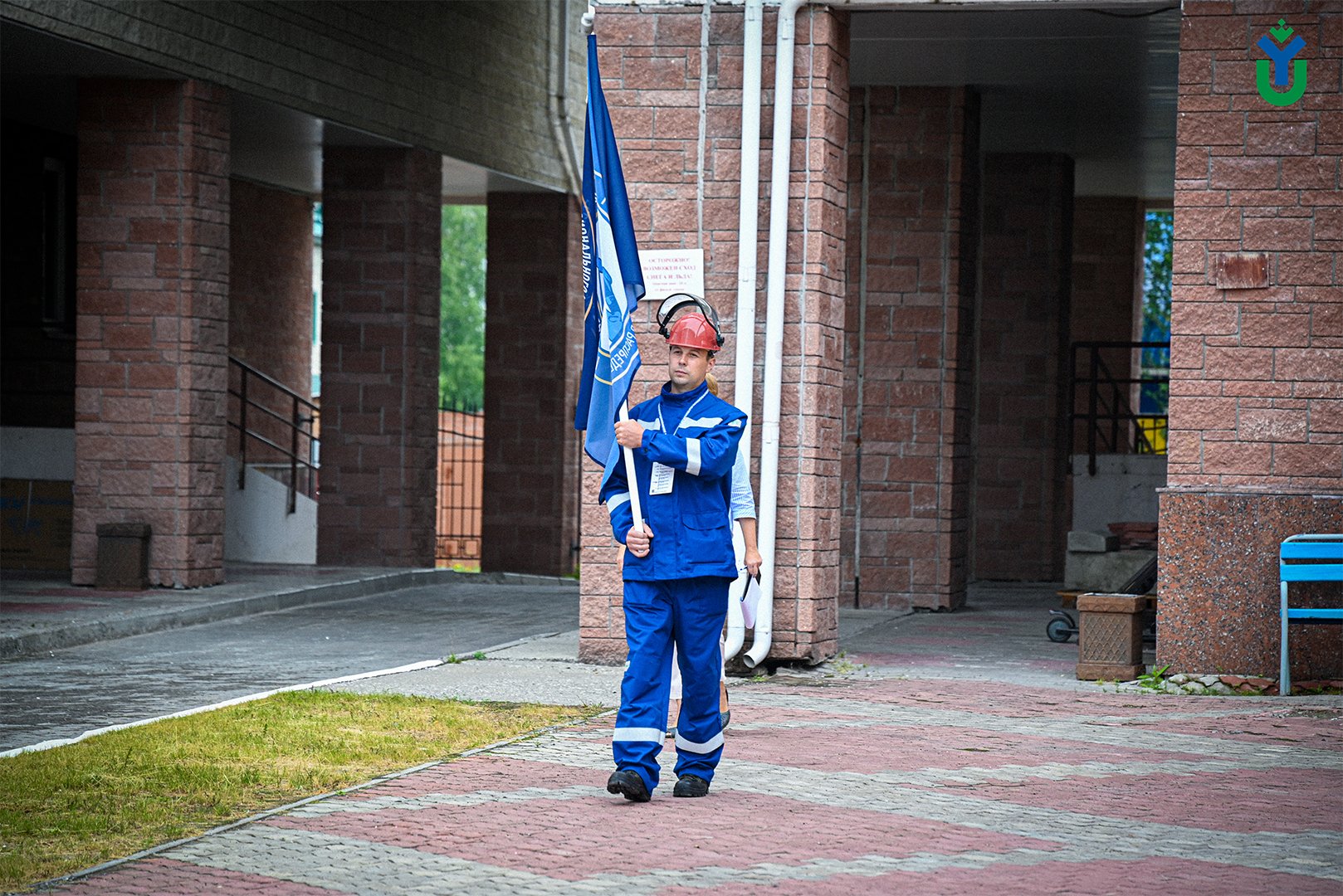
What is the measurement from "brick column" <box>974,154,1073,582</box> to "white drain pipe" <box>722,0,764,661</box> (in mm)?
8441

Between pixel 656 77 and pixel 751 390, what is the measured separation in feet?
6.45

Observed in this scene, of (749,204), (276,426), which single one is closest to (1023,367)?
(749,204)

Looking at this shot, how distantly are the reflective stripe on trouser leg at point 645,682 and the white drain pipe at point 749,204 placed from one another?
3680 mm

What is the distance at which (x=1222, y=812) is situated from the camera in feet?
21.1

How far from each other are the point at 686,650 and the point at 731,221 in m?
4.40

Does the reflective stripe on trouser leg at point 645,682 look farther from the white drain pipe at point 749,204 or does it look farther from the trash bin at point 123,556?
the trash bin at point 123,556

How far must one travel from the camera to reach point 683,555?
6609 mm

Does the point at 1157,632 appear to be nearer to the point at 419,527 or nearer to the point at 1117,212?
the point at 419,527

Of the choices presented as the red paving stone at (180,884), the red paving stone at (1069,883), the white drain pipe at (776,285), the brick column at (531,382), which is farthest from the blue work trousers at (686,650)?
the brick column at (531,382)

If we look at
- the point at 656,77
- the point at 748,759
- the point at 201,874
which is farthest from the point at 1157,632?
the point at 201,874

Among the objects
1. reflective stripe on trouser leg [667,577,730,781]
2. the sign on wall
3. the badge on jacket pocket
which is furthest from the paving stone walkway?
the sign on wall

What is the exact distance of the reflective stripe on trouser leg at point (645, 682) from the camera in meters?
6.43

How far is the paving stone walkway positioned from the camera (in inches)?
208

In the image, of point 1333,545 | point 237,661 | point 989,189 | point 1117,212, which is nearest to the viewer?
point 1333,545
